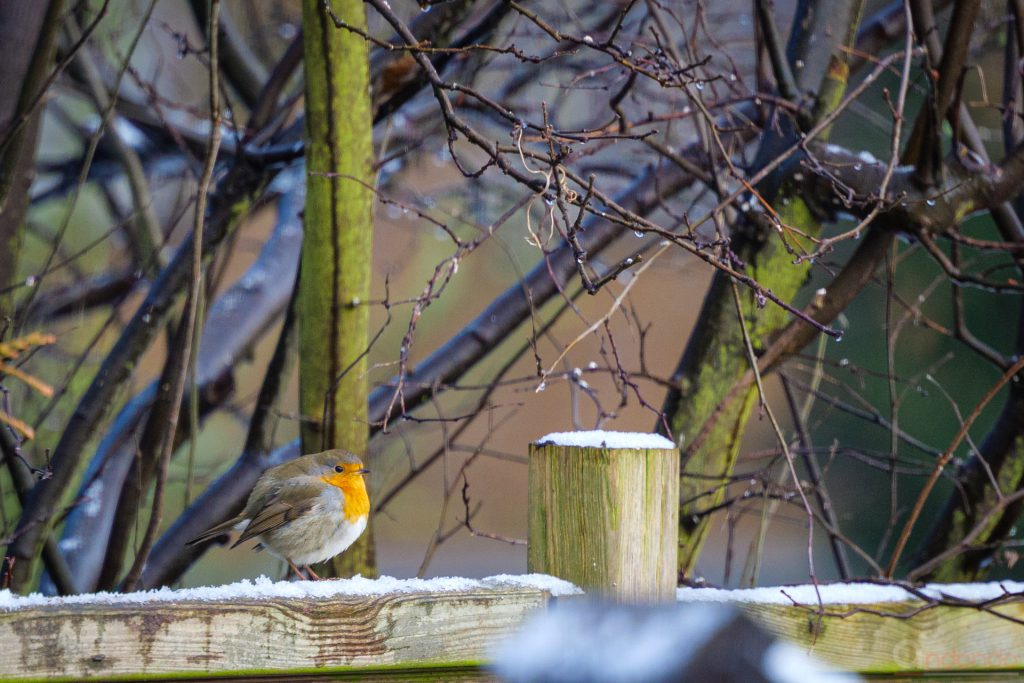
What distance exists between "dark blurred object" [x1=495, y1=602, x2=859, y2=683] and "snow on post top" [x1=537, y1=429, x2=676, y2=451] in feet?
2.89

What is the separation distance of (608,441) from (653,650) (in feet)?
3.23

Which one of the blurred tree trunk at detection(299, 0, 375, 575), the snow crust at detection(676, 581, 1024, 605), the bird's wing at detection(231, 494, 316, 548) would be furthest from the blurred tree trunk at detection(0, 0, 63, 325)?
the snow crust at detection(676, 581, 1024, 605)

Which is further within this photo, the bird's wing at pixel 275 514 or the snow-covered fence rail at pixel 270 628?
the bird's wing at pixel 275 514

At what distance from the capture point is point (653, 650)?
453 mm

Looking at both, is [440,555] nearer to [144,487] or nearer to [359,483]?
[144,487]

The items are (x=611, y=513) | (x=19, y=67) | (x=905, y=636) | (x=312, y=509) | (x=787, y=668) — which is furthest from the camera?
(x=19, y=67)

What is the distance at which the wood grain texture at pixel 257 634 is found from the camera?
115cm

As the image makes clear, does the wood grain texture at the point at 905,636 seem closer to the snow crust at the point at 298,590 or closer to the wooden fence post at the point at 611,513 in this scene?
the wooden fence post at the point at 611,513

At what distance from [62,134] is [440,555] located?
420 centimetres

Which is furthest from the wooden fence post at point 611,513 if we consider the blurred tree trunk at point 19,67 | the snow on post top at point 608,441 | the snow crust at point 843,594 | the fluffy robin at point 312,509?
the blurred tree trunk at point 19,67

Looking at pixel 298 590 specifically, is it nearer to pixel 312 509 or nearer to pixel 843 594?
pixel 312 509

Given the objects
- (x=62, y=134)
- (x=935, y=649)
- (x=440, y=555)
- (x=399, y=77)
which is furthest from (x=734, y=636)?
(x=440, y=555)

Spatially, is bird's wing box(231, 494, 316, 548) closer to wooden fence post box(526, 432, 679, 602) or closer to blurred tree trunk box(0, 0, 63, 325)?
wooden fence post box(526, 432, 679, 602)

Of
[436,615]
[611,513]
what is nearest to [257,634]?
[436,615]
